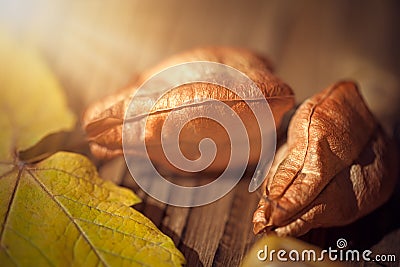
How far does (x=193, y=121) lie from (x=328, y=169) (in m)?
0.17

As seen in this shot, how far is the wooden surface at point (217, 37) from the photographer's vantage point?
0.93 m

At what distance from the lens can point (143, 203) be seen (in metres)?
0.74

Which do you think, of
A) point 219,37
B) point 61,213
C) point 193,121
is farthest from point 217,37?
point 61,213

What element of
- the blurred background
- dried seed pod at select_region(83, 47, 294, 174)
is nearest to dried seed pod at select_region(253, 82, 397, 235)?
dried seed pod at select_region(83, 47, 294, 174)

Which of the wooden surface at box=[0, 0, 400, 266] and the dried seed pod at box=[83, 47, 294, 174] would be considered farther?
the wooden surface at box=[0, 0, 400, 266]

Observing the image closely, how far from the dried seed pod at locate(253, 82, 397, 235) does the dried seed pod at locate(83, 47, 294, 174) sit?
4cm

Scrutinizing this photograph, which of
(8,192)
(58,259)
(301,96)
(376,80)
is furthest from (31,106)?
(376,80)

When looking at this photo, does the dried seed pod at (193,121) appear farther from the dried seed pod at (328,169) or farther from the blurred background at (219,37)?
the blurred background at (219,37)

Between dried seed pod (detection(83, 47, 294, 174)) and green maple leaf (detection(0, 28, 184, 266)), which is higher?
dried seed pod (detection(83, 47, 294, 174))

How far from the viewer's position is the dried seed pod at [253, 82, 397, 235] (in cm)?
62

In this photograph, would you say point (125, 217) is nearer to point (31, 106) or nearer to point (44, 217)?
point (44, 217)

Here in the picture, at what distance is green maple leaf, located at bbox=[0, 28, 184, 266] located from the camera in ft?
1.98

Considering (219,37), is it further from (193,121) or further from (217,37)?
(193,121)

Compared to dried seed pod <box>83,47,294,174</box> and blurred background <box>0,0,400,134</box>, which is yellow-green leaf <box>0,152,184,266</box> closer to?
dried seed pod <box>83,47,294,174</box>
